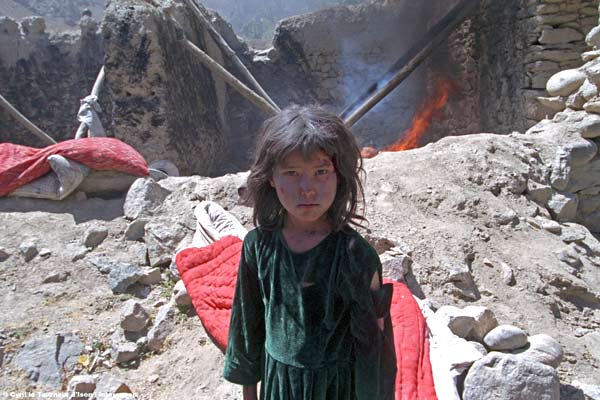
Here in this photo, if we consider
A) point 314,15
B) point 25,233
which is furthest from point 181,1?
point 25,233

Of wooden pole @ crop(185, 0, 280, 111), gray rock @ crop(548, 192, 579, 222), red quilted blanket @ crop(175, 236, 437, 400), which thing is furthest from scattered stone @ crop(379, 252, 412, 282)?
wooden pole @ crop(185, 0, 280, 111)

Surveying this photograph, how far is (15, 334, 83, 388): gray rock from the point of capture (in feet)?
6.88

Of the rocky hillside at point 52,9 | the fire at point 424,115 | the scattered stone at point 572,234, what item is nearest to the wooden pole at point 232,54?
the fire at point 424,115

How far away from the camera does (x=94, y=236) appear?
3.01 meters

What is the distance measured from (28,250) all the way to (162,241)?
0.85m

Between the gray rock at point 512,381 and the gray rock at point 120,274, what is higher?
the gray rock at point 120,274

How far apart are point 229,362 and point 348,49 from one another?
8.12 m

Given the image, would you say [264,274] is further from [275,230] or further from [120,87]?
[120,87]

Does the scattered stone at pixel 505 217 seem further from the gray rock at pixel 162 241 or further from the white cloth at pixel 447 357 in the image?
the gray rock at pixel 162 241

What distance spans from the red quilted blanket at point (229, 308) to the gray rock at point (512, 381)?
0.17 meters

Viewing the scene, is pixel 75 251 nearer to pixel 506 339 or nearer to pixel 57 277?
pixel 57 277

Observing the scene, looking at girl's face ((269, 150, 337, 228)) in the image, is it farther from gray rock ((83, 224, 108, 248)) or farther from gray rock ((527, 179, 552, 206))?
gray rock ((527, 179, 552, 206))

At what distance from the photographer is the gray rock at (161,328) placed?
2.21 metres

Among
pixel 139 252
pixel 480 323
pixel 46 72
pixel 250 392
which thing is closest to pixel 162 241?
pixel 139 252
